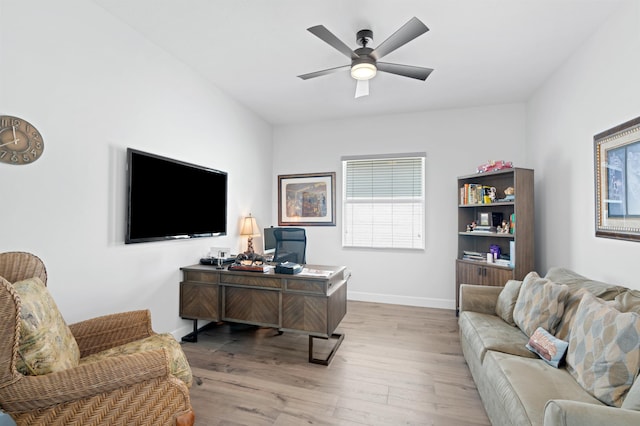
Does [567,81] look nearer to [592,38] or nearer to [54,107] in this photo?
[592,38]

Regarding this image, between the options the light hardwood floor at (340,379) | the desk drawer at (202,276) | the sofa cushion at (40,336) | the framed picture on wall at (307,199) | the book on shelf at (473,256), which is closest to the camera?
the sofa cushion at (40,336)

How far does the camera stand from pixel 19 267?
5.21 feet

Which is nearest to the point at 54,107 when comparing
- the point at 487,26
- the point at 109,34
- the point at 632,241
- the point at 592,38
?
the point at 109,34

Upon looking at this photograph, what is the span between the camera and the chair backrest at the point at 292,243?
11.9 ft

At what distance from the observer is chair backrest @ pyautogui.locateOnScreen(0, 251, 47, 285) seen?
154 cm

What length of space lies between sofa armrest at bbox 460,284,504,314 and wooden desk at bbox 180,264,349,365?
1146 millimetres

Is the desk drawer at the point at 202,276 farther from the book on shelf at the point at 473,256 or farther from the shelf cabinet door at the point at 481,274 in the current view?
the book on shelf at the point at 473,256

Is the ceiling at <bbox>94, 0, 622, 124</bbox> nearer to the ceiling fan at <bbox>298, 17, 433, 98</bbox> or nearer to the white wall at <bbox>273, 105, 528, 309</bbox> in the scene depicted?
the ceiling fan at <bbox>298, 17, 433, 98</bbox>

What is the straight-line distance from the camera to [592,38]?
247 cm

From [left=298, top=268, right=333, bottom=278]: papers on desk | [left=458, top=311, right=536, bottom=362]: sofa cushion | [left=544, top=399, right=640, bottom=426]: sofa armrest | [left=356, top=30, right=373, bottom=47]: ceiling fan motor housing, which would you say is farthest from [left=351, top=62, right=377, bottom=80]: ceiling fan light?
[left=544, top=399, right=640, bottom=426]: sofa armrest

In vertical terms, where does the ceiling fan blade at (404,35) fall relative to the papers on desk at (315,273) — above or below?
above

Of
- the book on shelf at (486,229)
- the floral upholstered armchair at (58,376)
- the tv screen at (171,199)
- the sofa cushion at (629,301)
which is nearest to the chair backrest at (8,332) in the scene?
the floral upholstered armchair at (58,376)

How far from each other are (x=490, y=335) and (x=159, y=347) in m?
2.24

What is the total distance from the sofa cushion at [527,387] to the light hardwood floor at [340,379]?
1.42ft
